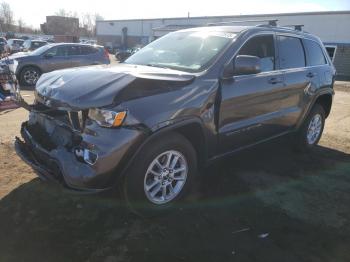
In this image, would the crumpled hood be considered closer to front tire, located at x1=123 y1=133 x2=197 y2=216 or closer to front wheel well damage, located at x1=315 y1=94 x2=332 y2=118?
front tire, located at x1=123 y1=133 x2=197 y2=216

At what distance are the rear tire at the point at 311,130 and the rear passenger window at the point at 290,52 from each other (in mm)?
965

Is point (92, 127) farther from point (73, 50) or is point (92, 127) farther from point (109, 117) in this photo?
point (73, 50)

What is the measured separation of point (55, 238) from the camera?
3.22m

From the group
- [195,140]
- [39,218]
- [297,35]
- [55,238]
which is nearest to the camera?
[55,238]

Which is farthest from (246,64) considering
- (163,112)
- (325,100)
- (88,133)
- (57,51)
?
(57,51)

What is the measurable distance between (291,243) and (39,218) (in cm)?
243

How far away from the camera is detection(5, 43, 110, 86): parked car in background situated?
13055 millimetres

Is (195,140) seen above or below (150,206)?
above

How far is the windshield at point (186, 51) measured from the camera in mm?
4016

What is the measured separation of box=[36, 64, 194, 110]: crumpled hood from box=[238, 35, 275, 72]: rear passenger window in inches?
42.3

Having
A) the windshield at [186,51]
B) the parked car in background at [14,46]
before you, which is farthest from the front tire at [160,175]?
the parked car in background at [14,46]

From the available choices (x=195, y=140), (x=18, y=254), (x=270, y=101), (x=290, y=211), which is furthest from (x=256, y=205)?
(x=18, y=254)

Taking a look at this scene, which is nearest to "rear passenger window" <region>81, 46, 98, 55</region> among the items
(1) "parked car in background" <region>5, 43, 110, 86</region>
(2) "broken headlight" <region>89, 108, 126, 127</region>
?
(1) "parked car in background" <region>5, 43, 110, 86</region>

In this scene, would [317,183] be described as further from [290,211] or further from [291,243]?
[291,243]
